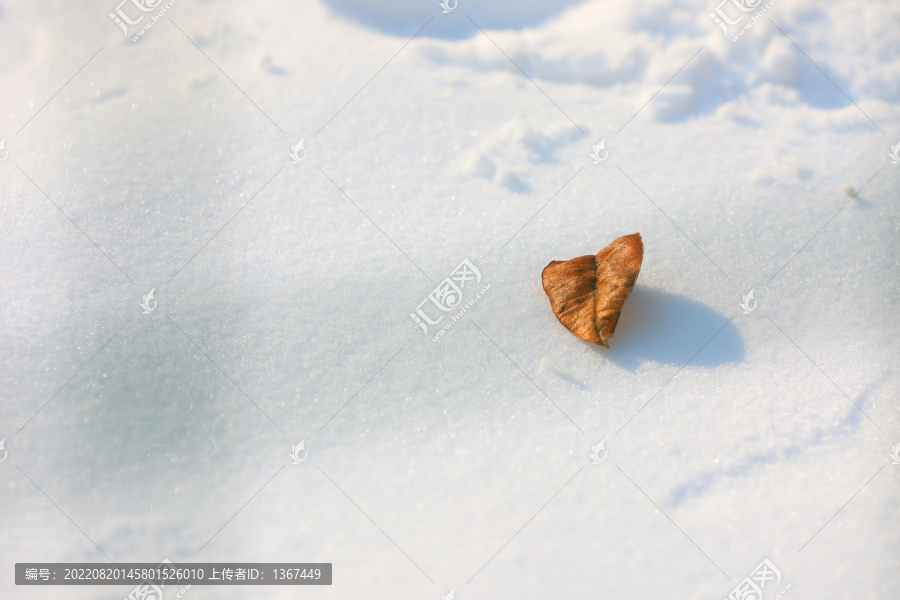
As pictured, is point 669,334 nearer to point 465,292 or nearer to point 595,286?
point 595,286

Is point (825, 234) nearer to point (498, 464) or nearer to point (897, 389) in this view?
point (897, 389)

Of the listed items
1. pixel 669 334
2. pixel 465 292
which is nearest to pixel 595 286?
pixel 669 334

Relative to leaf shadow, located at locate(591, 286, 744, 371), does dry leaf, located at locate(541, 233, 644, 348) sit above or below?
above

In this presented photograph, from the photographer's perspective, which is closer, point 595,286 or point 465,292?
point 595,286

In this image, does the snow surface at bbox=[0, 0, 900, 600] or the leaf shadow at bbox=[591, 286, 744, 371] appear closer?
the snow surface at bbox=[0, 0, 900, 600]
